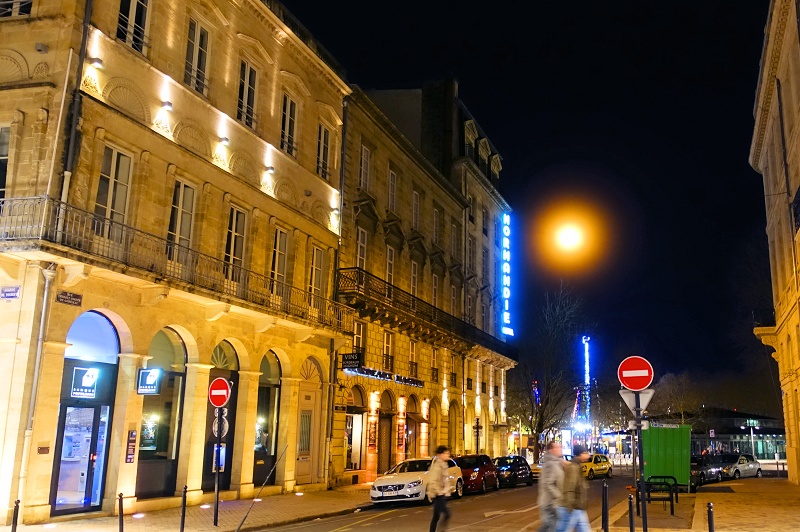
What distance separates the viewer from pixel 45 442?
49.0ft

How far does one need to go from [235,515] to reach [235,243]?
8.06 m

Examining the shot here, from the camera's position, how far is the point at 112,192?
56.5ft

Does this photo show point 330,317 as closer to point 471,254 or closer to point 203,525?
point 203,525

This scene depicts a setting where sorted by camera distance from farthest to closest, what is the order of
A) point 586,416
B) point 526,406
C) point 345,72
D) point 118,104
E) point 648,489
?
point 586,416 < point 526,406 < point 345,72 < point 648,489 < point 118,104

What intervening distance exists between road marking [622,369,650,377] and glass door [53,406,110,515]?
1180 cm

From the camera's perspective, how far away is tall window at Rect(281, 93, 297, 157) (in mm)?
24547

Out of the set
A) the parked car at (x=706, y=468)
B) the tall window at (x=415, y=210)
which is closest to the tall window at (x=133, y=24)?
the tall window at (x=415, y=210)

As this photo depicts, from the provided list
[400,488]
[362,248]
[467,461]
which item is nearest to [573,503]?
[400,488]

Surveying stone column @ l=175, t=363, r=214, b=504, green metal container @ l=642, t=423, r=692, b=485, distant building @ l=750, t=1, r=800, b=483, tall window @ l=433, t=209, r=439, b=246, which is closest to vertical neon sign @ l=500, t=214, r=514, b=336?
tall window @ l=433, t=209, r=439, b=246

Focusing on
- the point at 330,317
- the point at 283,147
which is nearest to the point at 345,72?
the point at 283,147

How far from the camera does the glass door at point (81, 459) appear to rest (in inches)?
623

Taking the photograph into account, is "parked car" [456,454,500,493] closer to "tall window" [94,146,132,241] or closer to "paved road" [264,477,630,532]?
"paved road" [264,477,630,532]

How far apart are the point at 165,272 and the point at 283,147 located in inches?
304

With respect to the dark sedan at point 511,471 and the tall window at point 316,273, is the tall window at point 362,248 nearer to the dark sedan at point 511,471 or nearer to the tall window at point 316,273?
the tall window at point 316,273
